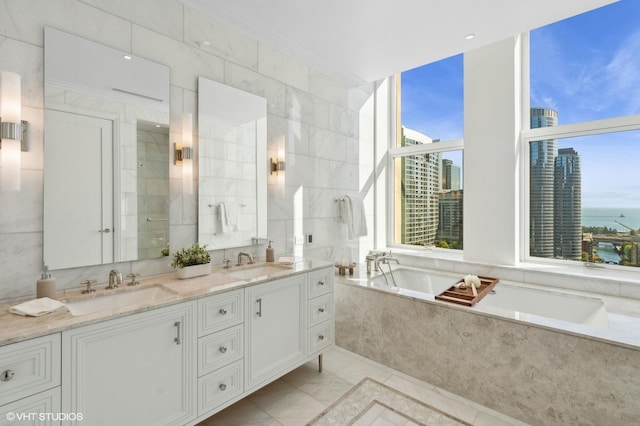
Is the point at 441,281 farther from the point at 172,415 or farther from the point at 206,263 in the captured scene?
the point at 172,415

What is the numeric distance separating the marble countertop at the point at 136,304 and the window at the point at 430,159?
1.93 metres

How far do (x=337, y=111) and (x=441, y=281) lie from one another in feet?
6.94

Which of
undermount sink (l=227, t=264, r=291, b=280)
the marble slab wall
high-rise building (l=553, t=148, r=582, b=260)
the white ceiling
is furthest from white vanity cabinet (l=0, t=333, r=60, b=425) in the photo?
high-rise building (l=553, t=148, r=582, b=260)

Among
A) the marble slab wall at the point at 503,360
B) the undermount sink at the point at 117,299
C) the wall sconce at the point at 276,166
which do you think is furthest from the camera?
the wall sconce at the point at 276,166

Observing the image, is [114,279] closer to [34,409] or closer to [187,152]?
[34,409]

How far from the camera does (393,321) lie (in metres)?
2.48

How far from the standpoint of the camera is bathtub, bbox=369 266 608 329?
7.00 ft

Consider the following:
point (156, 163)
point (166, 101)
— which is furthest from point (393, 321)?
point (166, 101)

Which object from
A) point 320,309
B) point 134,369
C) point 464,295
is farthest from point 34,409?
point 464,295

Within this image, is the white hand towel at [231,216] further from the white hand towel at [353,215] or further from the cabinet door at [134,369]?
the white hand towel at [353,215]

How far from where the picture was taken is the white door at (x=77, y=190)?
1569 mm

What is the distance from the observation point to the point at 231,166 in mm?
2396

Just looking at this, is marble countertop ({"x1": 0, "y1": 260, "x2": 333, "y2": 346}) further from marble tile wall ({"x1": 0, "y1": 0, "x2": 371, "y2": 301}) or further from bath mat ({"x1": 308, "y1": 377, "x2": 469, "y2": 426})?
bath mat ({"x1": 308, "y1": 377, "x2": 469, "y2": 426})

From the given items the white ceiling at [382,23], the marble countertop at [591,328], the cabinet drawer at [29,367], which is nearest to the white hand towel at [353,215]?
the marble countertop at [591,328]
